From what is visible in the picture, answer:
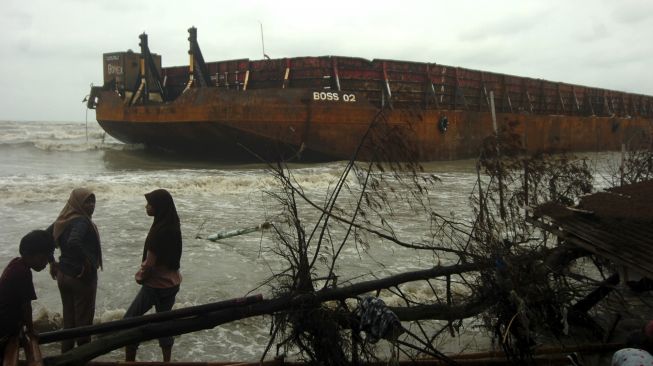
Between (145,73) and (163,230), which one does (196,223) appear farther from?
(145,73)

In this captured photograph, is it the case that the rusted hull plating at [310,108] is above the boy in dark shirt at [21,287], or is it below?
above

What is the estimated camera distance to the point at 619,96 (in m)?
32.3

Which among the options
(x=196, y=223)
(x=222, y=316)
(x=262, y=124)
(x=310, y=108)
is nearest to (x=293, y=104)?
(x=310, y=108)

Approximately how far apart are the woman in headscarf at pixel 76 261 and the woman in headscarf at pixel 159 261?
1.17 ft

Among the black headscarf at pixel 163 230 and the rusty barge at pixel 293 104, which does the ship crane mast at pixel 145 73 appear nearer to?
the rusty barge at pixel 293 104

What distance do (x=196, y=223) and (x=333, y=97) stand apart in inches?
299

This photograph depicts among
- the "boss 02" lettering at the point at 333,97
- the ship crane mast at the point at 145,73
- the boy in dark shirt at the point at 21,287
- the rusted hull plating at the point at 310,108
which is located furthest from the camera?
the ship crane mast at the point at 145,73

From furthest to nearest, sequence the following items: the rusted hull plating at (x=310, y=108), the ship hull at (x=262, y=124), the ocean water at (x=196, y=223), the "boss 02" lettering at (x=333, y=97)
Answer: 1. the "boss 02" lettering at (x=333, y=97)
2. the rusted hull plating at (x=310, y=108)
3. the ship hull at (x=262, y=124)
4. the ocean water at (x=196, y=223)

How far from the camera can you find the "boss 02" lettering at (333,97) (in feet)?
49.2

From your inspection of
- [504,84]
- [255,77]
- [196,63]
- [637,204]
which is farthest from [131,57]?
[637,204]

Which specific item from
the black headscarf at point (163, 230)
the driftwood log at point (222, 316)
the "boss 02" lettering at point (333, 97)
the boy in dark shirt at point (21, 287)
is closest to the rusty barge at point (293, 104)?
the "boss 02" lettering at point (333, 97)

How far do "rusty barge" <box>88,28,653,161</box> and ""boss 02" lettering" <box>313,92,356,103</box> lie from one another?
0.03 metres

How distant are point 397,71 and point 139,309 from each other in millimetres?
15553

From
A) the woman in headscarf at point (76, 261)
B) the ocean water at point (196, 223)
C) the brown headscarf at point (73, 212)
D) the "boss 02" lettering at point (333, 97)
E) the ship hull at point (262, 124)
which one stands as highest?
the "boss 02" lettering at point (333, 97)
